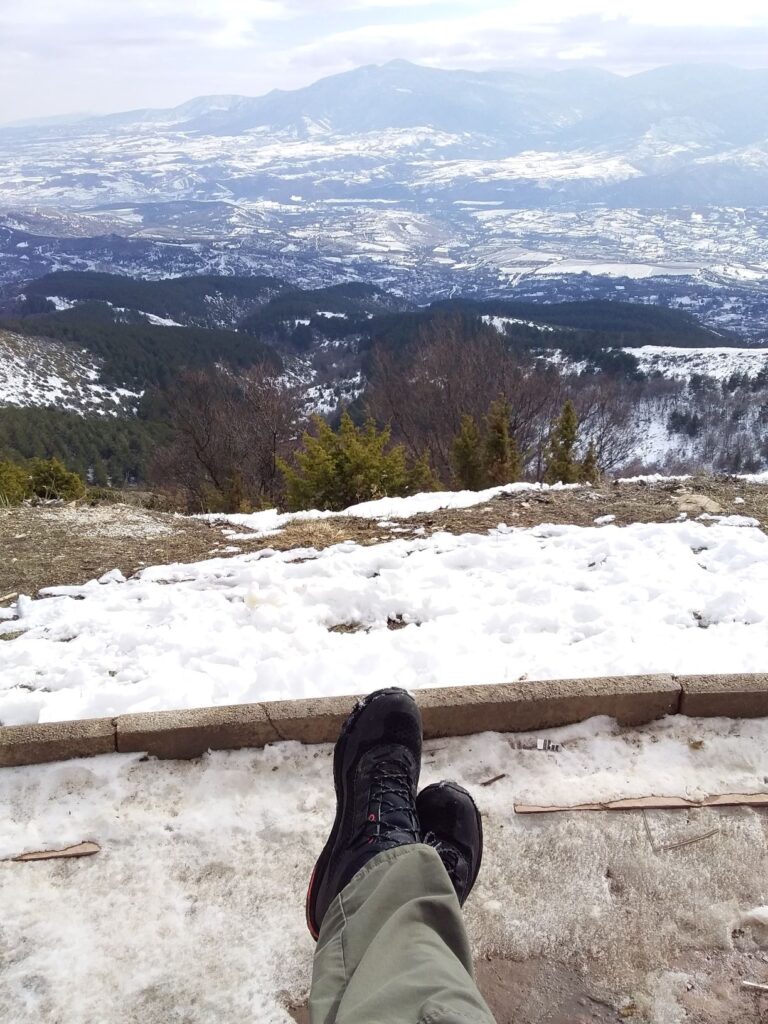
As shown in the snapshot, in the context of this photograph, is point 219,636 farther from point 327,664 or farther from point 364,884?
point 364,884

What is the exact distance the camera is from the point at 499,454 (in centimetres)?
1709

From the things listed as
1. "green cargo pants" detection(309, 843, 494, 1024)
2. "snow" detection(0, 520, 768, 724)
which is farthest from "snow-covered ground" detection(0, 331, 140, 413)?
"green cargo pants" detection(309, 843, 494, 1024)

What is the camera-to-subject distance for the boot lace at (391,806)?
2090 mm

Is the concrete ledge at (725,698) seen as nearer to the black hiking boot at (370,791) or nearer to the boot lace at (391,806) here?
the black hiking boot at (370,791)

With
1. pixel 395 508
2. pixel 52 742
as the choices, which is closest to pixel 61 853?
pixel 52 742

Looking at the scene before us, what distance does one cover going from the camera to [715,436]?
6122 cm

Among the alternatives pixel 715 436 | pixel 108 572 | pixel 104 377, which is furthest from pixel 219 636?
pixel 104 377

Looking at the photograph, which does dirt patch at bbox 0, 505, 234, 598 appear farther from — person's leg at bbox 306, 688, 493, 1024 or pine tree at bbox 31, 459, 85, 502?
pine tree at bbox 31, 459, 85, 502

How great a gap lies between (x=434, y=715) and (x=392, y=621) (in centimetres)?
148

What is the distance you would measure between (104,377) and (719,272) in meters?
152

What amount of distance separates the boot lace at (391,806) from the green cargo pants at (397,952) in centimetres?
22

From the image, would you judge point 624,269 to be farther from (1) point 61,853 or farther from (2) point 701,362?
(1) point 61,853

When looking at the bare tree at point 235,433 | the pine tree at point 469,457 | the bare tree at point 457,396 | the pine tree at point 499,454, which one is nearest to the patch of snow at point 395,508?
the pine tree at point 499,454

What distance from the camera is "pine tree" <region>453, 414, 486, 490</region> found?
17.5 meters
